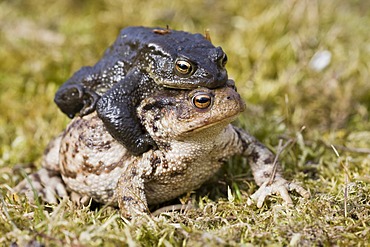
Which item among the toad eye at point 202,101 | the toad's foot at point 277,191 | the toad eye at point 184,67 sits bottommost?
the toad's foot at point 277,191

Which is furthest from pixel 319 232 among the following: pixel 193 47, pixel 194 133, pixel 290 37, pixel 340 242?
pixel 290 37

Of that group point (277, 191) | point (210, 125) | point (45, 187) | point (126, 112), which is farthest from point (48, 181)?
point (277, 191)

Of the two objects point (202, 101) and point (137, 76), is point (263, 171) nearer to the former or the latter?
point (202, 101)

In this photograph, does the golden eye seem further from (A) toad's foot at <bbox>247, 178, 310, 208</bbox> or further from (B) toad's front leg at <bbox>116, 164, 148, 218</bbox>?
(A) toad's foot at <bbox>247, 178, 310, 208</bbox>

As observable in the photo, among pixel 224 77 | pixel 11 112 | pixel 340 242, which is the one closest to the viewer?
pixel 340 242

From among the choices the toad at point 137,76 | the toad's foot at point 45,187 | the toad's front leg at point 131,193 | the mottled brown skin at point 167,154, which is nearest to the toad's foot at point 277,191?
the mottled brown skin at point 167,154

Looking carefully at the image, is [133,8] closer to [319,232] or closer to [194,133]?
[194,133]

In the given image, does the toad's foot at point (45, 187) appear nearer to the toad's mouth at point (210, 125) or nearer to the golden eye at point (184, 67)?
the toad's mouth at point (210, 125)
